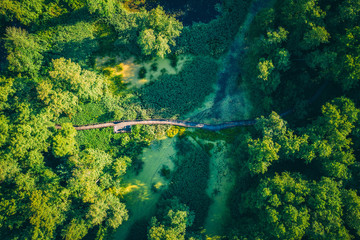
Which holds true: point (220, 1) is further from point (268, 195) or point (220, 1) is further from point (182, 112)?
point (268, 195)

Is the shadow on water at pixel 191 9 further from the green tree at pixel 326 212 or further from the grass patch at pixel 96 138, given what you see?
the green tree at pixel 326 212

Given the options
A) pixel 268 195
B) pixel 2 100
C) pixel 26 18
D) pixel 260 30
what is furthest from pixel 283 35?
pixel 2 100

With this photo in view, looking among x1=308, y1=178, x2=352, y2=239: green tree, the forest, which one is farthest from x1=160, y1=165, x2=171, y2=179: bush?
x1=308, y1=178, x2=352, y2=239: green tree

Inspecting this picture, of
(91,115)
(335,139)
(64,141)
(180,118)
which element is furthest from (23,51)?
(335,139)

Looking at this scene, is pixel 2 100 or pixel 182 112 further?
pixel 182 112

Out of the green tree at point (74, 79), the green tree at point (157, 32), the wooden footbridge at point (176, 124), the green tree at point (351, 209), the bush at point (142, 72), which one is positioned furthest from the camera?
the bush at point (142, 72)

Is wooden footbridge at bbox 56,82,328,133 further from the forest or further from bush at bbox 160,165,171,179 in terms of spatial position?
bush at bbox 160,165,171,179

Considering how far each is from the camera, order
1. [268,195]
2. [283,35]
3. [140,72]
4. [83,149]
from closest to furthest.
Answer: [268,195] → [283,35] → [83,149] → [140,72]

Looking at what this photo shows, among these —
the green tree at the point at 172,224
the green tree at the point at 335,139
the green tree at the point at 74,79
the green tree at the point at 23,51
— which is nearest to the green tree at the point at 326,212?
the green tree at the point at 335,139
